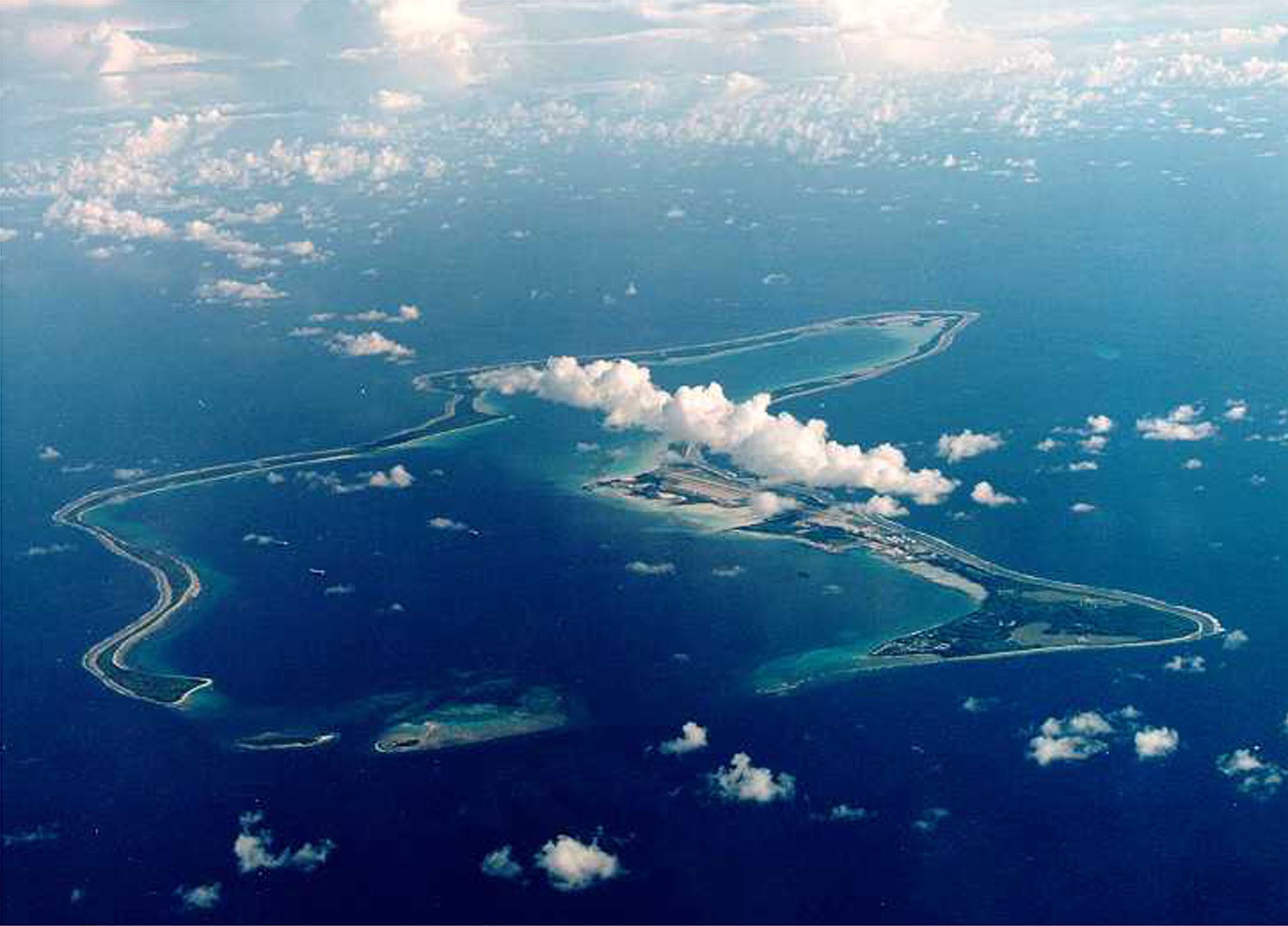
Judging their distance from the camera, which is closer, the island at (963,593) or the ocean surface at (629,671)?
the ocean surface at (629,671)

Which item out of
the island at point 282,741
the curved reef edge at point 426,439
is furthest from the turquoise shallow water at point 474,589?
the curved reef edge at point 426,439

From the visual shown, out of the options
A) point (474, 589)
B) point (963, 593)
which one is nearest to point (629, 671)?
point (474, 589)

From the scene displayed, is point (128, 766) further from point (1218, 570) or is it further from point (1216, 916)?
point (1218, 570)

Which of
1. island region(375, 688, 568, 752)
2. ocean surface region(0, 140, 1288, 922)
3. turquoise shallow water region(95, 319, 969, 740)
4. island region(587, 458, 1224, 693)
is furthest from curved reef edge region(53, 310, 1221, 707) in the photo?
island region(375, 688, 568, 752)

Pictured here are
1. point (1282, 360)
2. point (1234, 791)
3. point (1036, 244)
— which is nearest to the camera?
point (1234, 791)

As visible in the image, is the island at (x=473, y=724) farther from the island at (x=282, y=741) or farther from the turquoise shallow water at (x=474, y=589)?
the island at (x=282, y=741)

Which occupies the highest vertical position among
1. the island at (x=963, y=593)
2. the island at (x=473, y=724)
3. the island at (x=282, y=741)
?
the island at (x=282, y=741)

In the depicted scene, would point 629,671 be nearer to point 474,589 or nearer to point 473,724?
point 473,724

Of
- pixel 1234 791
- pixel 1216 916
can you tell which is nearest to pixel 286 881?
pixel 1216 916
